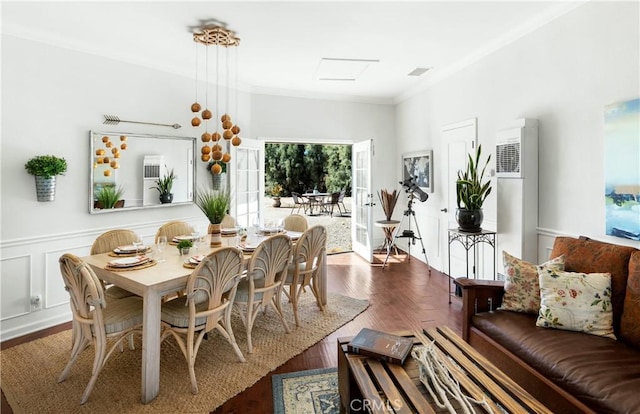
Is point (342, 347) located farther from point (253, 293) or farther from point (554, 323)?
point (554, 323)

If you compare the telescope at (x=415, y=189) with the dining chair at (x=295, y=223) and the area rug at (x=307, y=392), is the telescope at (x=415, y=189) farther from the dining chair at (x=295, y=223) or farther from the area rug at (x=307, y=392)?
the area rug at (x=307, y=392)

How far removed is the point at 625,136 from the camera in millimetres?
2469

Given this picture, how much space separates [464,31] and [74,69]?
13.0 ft

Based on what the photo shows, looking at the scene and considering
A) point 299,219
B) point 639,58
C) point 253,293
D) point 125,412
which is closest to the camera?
point 125,412

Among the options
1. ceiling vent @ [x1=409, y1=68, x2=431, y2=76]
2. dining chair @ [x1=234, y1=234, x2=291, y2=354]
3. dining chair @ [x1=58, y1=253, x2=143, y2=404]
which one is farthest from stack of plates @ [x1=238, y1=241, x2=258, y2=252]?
ceiling vent @ [x1=409, y1=68, x2=431, y2=76]

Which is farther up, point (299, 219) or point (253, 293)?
point (299, 219)

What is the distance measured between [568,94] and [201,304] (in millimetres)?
3437

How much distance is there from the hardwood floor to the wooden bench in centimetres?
66

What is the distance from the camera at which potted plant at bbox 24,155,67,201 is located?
3.16 meters

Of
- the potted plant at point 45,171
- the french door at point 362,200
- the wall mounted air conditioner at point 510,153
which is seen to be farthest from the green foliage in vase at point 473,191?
the potted plant at point 45,171

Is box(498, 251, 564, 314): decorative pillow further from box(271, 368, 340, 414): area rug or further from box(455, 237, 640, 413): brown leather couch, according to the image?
box(271, 368, 340, 414): area rug

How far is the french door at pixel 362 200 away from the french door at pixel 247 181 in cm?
167

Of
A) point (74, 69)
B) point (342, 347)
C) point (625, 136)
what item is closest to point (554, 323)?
point (342, 347)

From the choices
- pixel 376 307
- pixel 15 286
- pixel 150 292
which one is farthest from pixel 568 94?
pixel 15 286
